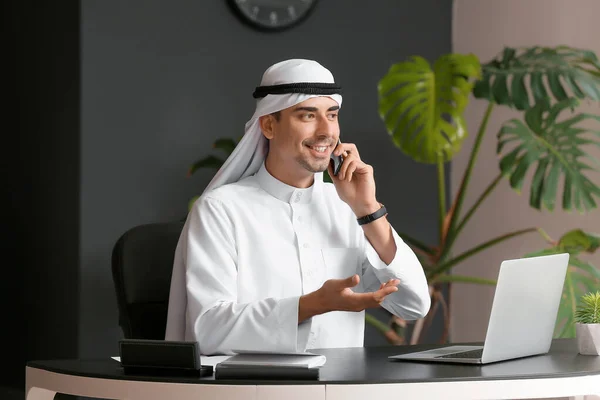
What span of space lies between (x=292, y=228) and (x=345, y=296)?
A: 68 cm

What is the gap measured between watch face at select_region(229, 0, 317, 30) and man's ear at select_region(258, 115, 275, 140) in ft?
6.03

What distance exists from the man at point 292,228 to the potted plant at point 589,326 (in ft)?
1.56

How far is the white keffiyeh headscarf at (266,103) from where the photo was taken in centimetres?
262

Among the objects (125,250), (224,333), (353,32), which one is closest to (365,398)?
(224,333)

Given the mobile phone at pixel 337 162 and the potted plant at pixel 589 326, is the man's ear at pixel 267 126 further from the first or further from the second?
the potted plant at pixel 589 326

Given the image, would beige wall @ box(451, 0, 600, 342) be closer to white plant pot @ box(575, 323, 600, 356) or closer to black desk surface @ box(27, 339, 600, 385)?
white plant pot @ box(575, 323, 600, 356)

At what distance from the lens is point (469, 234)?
514 centimetres

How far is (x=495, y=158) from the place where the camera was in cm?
501

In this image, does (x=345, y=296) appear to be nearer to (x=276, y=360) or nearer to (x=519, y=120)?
(x=276, y=360)

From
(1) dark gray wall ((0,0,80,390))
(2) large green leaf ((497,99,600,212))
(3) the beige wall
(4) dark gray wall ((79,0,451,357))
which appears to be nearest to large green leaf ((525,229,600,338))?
(2) large green leaf ((497,99,600,212))

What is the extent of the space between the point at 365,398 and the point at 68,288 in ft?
9.13

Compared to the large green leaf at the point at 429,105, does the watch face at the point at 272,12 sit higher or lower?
higher

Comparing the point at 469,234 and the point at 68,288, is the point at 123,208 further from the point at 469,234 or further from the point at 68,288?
the point at 469,234

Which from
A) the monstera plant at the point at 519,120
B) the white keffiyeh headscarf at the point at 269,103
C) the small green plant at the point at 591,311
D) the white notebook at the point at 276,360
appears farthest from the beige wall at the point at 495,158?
the white notebook at the point at 276,360
